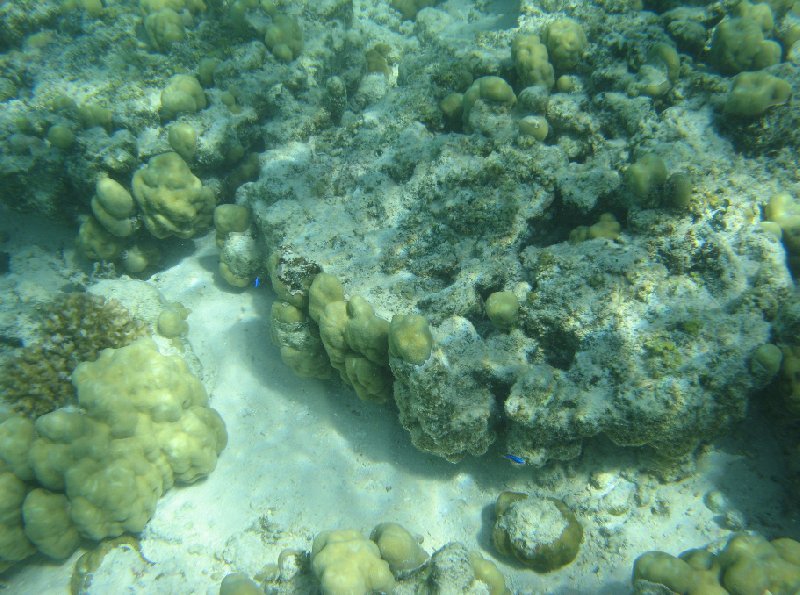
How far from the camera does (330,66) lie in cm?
626

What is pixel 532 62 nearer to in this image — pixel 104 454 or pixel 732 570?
pixel 732 570

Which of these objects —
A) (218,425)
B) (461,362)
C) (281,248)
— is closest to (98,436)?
(218,425)

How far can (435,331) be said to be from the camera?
3.48 meters

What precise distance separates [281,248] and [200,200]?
1751mm

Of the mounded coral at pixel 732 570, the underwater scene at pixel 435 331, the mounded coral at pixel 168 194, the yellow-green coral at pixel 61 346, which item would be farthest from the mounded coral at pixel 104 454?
the mounded coral at pixel 732 570

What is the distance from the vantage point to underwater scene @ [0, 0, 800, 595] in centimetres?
312

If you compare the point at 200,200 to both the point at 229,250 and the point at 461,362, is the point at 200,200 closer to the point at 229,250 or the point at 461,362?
the point at 229,250

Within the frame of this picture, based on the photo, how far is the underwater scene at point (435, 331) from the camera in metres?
3.12

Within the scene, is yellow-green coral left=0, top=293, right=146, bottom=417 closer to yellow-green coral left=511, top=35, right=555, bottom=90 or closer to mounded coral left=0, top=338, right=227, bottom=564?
mounded coral left=0, top=338, right=227, bottom=564

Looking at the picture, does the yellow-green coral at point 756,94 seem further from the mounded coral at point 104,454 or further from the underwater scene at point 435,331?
the mounded coral at point 104,454

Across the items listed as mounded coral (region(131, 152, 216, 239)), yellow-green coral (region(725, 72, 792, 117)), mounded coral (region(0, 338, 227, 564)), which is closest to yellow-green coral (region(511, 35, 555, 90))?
yellow-green coral (region(725, 72, 792, 117))

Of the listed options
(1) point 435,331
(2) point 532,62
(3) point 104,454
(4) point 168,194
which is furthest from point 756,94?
(3) point 104,454

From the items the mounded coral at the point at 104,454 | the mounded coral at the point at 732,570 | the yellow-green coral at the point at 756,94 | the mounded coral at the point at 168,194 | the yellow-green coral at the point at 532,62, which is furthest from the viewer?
the mounded coral at the point at 168,194

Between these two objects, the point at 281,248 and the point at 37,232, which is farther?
the point at 37,232
